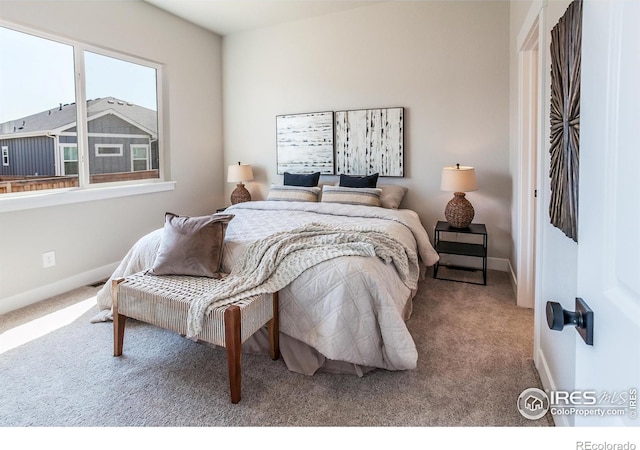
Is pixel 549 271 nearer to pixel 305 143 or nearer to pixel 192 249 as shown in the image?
pixel 192 249

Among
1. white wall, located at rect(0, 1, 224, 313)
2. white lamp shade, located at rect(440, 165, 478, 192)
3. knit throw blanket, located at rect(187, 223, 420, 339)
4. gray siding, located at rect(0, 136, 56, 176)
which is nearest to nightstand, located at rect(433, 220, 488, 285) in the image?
white lamp shade, located at rect(440, 165, 478, 192)

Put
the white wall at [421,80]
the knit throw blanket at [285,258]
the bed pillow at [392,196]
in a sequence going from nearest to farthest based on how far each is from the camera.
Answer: the knit throw blanket at [285,258], the white wall at [421,80], the bed pillow at [392,196]

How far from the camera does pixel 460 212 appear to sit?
348cm

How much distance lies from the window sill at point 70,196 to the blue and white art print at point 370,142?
2.09 metres

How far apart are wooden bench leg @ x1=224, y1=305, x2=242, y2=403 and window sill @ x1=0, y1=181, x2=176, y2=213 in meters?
2.24

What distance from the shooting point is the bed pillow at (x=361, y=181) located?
12.9ft

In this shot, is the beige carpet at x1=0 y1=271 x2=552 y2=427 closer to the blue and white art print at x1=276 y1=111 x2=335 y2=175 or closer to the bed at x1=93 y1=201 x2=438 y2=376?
the bed at x1=93 y1=201 x2=438 y2=376

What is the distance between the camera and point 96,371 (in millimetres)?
2010

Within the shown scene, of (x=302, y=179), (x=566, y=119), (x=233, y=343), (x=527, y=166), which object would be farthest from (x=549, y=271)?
(x=302, y=179)

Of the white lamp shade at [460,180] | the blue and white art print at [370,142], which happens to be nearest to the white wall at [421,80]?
the blue and white art print at [370,142]

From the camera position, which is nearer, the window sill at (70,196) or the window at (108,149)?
the window sill at (70,196)

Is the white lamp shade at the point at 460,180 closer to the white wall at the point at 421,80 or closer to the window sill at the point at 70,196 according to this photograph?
the white wall at the point at 421,80

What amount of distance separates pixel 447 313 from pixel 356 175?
193 cm

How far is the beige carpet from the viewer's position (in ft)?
5.39
